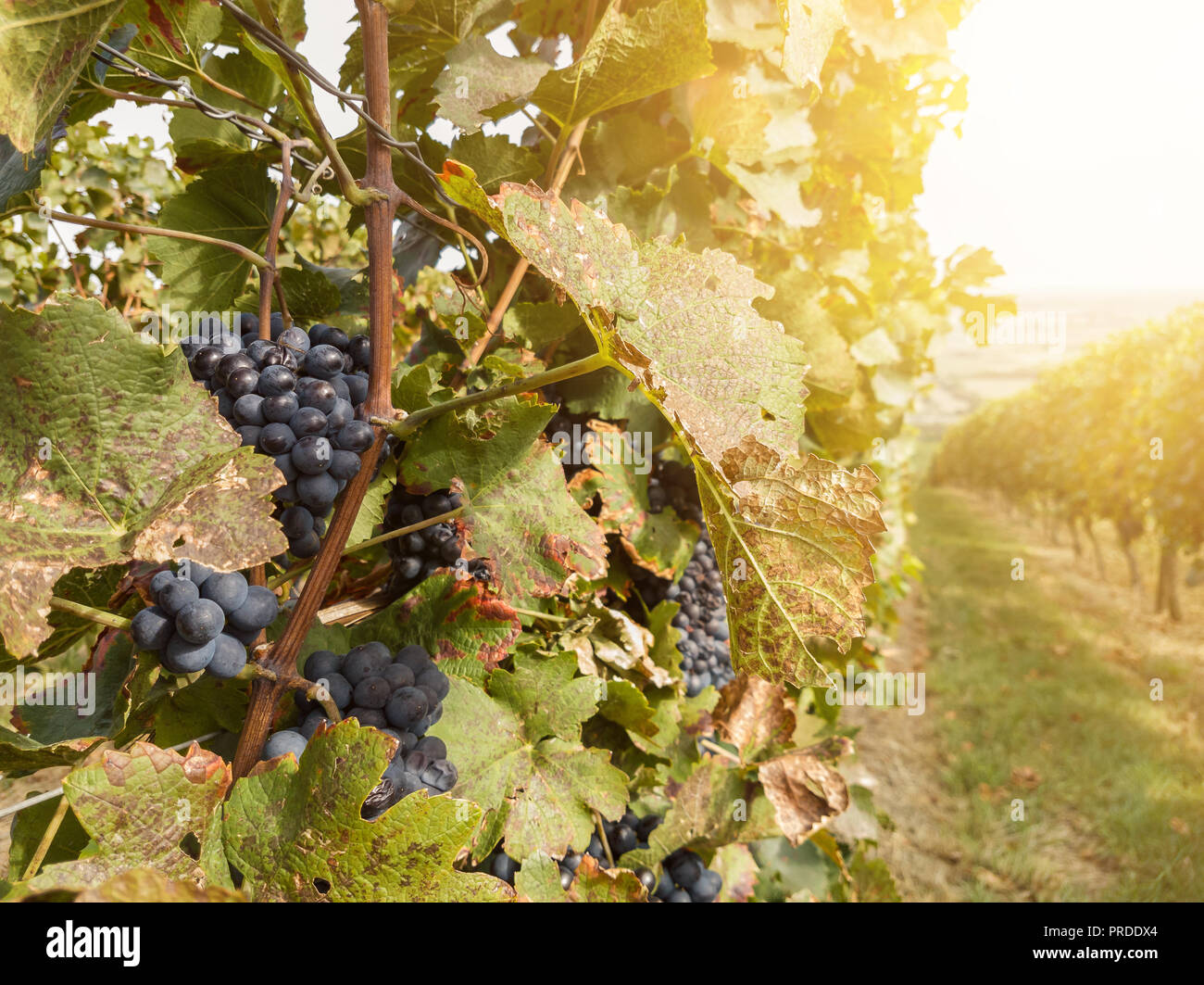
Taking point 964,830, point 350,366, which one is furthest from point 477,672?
point 964,830

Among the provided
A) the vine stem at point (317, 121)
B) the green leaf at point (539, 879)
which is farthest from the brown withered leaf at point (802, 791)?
the vine stem at point (317, 121)

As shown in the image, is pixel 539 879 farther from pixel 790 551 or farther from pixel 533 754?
pixel 790 551

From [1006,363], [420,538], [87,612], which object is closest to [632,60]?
[420,538]

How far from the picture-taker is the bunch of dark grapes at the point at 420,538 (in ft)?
3.58

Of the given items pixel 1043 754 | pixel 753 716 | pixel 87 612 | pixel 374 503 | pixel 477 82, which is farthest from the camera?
pixel 1043 754

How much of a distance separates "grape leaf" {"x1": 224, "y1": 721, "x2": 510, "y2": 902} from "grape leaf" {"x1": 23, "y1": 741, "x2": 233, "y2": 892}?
4 centimetres

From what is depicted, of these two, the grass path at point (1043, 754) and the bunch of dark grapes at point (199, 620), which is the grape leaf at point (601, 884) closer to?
the bunch of dark grapes at point (199, 620)

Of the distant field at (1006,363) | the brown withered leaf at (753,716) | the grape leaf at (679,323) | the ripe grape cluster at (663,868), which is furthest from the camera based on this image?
the distant field at (1006,363)

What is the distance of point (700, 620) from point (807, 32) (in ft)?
4.22

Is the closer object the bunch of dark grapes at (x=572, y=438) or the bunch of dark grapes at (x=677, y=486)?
the bunch of dark grapes at (x=572, y=438)

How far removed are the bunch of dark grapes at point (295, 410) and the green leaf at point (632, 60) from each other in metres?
0.56

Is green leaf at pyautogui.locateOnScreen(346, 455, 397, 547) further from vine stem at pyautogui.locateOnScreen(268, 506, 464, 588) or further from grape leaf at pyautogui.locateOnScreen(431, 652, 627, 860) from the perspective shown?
grape leaf at pyautogui.locateOnScreen(431, 652, 627, 860)

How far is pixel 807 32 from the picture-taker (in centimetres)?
96

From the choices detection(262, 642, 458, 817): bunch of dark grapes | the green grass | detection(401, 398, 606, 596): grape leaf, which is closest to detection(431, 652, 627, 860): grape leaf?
detection(262, 642, 458, 817): bunch of dark grapes
